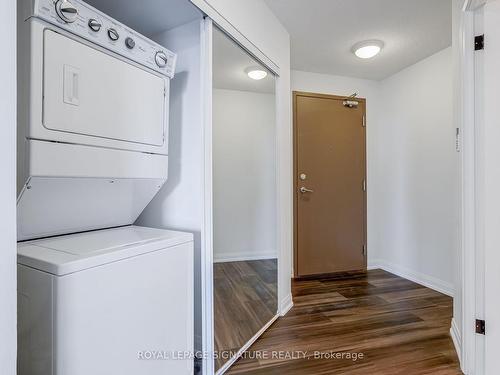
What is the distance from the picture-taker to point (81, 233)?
1190 mm

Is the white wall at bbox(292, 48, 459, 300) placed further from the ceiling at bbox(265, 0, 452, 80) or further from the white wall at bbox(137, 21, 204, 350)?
the white wall at bbox(137, 21, 204, 350)

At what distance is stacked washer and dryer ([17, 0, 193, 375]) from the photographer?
83cm

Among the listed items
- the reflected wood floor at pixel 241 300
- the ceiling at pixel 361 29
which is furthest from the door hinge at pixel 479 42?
the reflected wood floor at pixel 241 300

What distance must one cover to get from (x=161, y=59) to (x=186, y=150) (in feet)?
1.47

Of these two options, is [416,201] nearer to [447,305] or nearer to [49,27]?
[447,305]

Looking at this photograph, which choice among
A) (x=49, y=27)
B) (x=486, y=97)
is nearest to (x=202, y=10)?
(x=49, y=27)

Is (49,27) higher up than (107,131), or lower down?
higher up

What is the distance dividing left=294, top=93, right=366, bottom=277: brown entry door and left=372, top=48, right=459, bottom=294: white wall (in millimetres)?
288

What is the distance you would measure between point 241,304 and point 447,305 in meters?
1.81

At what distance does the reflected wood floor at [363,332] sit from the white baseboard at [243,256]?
500mm

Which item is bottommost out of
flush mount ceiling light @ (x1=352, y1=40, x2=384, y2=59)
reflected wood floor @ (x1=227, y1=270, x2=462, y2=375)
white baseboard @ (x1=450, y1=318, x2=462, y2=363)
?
reflected wood floor @ (x1=227, y1=270, x2=462, y2=375)

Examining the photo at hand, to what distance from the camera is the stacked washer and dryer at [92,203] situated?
83cm

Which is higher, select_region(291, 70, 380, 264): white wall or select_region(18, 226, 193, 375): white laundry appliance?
select_region(291, 70, 380, 264): white wall

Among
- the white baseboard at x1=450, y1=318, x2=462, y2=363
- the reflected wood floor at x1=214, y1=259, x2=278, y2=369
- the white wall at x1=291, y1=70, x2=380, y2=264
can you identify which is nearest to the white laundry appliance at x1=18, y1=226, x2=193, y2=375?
the reflected wood floor at x1=214, y1=259, x2=278, y2=369
